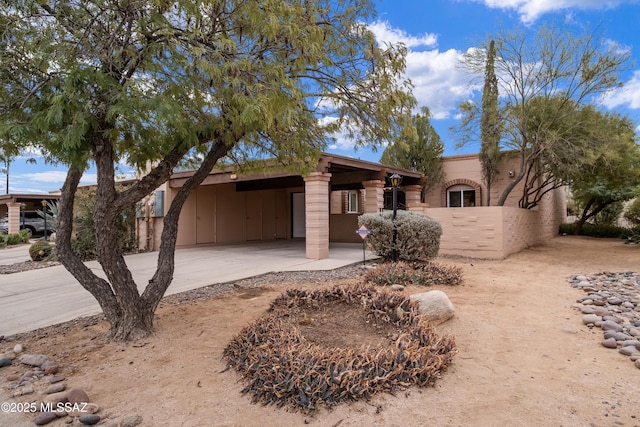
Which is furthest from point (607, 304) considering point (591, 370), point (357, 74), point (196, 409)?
point (196, 409)

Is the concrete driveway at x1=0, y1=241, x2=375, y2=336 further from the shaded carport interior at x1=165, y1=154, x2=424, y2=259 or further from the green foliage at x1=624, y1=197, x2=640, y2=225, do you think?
the green foliage at x1=624, y1=197, x2=640, y2=225

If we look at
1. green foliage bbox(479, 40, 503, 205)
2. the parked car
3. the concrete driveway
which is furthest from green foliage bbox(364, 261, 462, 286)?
the parked car

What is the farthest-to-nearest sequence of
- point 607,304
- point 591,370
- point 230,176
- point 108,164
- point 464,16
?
1. point 230,176
2. point 464,16
3. point 607,304
4. point 108,164
5. point 591,370

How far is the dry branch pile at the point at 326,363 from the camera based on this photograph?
242 cm

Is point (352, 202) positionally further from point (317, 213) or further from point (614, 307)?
point (614, 307)

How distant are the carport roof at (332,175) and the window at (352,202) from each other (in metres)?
2.16

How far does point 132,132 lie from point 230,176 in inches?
282

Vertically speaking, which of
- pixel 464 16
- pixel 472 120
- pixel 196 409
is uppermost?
pixel 464 16

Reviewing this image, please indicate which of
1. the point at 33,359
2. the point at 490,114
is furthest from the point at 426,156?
the point at 33,359

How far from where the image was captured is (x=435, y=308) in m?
3.98

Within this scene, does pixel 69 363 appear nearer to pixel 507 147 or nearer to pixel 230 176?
pixel 230 176

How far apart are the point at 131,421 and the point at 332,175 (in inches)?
387

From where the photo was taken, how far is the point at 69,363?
3162 mm

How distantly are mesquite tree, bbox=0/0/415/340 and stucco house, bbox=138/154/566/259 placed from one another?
3.23m
